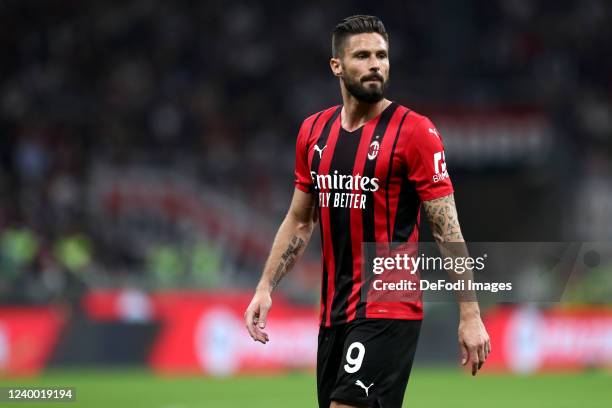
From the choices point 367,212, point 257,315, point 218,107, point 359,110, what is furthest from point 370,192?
point 218,107

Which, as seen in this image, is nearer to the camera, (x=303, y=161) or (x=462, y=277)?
(x=462, y=277)

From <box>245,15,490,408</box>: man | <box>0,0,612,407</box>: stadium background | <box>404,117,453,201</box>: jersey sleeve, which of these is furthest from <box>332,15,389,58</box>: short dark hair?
<box>0,0,612,407</box>: stadium background

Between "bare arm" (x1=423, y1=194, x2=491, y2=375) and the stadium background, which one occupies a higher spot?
the stadium background

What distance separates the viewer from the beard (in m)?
5.29

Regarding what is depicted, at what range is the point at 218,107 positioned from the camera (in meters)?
20.6

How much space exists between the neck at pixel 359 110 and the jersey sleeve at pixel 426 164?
278 millimetres

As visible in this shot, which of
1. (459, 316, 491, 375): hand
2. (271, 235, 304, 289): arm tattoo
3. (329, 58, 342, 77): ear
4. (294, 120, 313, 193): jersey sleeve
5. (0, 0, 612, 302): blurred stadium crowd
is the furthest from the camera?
(0, 0, 612, 302): blurred stadium crowd

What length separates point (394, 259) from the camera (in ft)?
17.2

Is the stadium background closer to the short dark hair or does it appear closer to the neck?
the neck

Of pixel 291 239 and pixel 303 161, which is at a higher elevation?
Answer: pixel 303 161

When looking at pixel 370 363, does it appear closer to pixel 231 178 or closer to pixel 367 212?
pixel 367 212

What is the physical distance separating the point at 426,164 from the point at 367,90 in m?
0.42

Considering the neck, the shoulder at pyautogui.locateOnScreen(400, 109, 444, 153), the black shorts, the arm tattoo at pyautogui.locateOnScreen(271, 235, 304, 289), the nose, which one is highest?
the nose

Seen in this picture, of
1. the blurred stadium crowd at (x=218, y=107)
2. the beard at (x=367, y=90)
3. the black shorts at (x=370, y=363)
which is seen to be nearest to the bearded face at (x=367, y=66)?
the beard at (x=367, y=90)
